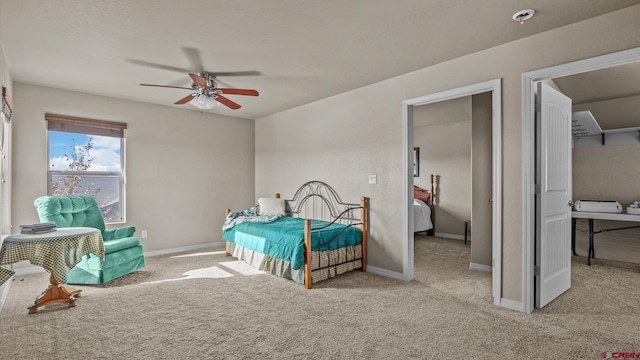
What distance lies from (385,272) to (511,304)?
1423mm

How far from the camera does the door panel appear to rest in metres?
2.92

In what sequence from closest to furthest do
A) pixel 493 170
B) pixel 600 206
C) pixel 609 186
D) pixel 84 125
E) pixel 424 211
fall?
pixel 493 170
pixel 600 206
pixel 84 125
pixel 609 186
pixel 424 211

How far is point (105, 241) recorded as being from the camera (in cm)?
396

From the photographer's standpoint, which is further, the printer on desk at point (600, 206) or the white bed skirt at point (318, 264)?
the printer on desk at point (600, 206)

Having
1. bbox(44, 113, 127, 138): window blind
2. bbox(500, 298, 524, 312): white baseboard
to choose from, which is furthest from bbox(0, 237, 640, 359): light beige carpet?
bbox(44, 113, 127, 138): window blind

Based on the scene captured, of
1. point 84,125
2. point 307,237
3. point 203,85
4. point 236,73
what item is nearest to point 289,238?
point 307,237

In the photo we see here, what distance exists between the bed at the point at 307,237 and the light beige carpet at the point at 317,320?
0.20 metres

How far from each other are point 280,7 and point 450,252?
4.66 m

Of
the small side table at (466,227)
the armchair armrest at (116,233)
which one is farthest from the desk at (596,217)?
the armchair armrest at (116,233)

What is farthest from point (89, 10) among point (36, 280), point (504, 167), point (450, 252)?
point (450, 252)

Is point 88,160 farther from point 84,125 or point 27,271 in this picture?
point 27,271

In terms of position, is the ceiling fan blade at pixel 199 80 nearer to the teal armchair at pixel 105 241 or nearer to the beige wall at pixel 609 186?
the teal armchair at pixel 105 241

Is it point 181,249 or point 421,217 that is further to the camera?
point 421,217

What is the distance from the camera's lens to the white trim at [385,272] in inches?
153
